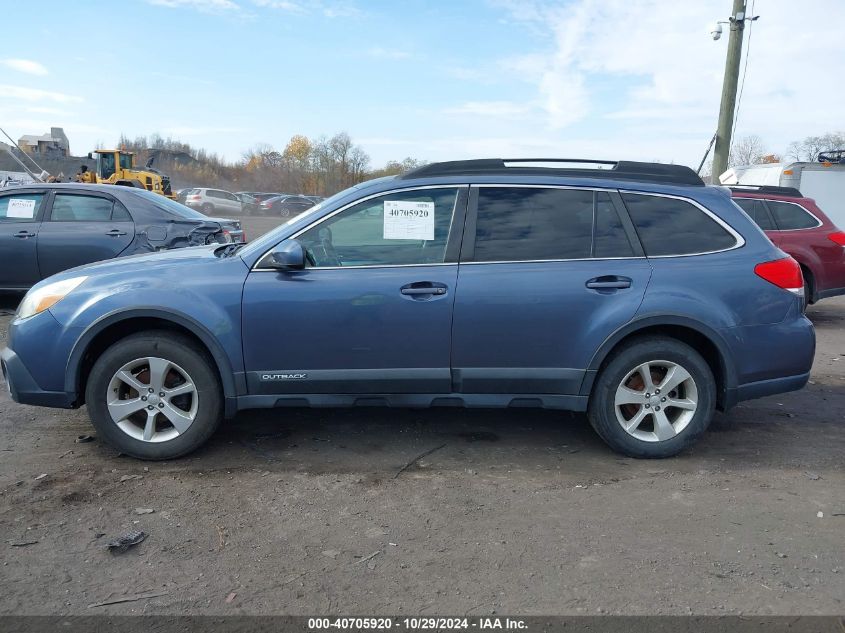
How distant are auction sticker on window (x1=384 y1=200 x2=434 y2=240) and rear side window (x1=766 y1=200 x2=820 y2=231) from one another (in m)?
6.66

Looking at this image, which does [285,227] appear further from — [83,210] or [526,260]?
[83,210]

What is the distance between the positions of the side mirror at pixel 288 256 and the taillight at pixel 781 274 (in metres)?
2.78

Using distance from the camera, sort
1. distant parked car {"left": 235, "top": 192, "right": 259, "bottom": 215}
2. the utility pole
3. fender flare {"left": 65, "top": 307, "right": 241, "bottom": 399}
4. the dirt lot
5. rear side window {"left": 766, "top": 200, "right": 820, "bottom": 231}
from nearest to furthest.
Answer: the dirt lot → fender flare {"left": 65, "top": 307, "right": 241, "bottom": 399} → rear side window {"left": 766, "top": 200, "right": 820, "bottom": 231} → the utility pole → distant parked car {"left": 235, "top": 192, "right": 259, "bottom": 215}

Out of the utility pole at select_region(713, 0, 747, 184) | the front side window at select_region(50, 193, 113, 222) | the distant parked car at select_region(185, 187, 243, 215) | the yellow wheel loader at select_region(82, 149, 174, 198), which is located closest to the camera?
the front side window at select_region(50, 193, 113, 222)

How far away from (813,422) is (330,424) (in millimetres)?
3543

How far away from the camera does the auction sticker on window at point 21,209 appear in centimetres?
841

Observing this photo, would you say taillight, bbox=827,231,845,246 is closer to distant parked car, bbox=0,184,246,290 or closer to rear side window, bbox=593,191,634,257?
rear side window, bbox=593,191,634,257

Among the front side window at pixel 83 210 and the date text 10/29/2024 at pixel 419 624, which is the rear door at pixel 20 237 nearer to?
the front side window at pixel 83 210

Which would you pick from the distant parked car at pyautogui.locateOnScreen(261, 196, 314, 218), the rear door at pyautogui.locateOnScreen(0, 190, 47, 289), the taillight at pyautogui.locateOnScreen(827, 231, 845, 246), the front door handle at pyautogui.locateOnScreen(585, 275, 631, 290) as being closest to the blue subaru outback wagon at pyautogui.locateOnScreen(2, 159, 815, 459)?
the front door handle at pyautogui.locateOnScreen(585, 275, 631, 290)

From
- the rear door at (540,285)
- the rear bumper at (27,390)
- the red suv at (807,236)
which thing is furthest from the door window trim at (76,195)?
the red suv at (807,236)

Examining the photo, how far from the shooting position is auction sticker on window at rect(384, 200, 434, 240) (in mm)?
4203

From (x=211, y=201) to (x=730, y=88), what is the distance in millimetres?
32147

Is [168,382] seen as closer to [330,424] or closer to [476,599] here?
[330,424]

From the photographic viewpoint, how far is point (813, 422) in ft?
16.5
